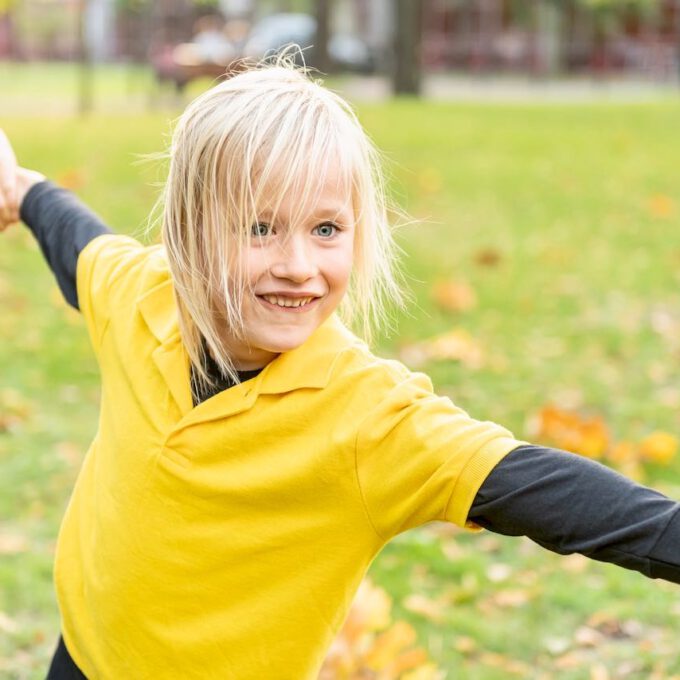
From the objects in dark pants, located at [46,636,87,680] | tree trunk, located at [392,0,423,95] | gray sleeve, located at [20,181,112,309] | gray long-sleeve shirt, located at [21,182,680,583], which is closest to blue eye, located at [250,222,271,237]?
gray long-sleeve shirt, located at [21,182,680,583]

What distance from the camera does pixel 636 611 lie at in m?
3.29

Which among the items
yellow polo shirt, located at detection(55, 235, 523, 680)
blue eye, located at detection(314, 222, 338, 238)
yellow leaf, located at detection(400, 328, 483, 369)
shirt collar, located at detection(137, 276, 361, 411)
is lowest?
yellow leaf, located at detection(400, 328, 483, 369)

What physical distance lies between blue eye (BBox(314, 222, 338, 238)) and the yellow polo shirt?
16cm

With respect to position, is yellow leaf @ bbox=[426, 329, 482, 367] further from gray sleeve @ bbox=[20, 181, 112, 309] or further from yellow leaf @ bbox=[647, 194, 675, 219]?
yellow leaf @ bbox=[647, 194, 675, 219]

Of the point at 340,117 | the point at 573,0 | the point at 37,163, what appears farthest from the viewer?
the point at 573,0

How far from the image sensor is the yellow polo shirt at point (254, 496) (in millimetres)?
1729

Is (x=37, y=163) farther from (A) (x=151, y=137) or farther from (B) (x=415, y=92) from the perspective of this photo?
(B) (x=415, y=92)

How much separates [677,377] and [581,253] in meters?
2.16

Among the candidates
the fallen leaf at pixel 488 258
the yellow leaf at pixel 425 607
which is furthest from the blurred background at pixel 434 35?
the yellow leaf at pixel 425 607

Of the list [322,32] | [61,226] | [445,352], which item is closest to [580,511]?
[61,226]

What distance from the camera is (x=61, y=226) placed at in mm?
2477

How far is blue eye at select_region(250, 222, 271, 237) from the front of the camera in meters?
1.78

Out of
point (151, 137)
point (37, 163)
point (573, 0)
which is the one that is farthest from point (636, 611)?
point (573, 0)

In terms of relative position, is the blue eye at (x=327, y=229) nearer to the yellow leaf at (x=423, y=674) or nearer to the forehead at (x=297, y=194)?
the forehead at (x=297, y=194)
